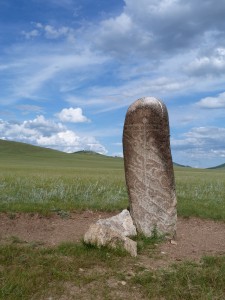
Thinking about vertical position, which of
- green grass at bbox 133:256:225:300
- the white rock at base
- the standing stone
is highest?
the standing stone

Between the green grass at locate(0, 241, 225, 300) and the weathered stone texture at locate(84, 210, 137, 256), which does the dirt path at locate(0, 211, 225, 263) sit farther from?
the green grass at locate(0, 241, 225, 300)

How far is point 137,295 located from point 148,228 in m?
4.14

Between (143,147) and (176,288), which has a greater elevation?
(143,147)

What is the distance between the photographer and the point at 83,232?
482 inches

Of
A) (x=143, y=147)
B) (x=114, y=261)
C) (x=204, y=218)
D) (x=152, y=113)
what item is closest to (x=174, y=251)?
(x=114, y=261)

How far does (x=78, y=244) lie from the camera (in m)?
10.3

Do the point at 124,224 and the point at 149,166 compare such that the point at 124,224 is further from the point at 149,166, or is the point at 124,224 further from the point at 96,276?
the point at 96,276

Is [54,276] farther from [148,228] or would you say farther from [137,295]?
[148,228]

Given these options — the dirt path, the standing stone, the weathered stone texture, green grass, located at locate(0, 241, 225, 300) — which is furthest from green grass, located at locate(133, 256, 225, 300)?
the standing stone

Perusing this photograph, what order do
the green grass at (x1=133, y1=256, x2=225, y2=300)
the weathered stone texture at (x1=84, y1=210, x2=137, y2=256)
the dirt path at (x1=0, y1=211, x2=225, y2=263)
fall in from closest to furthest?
the green grass at (x1=133, y1=256, x2=225, y2=300) → the weathered stone texture at (x1=84, y1=210, x2=137, y2=256) → the dirt path at (x1=0, y1=211, x2=225, y2=263)

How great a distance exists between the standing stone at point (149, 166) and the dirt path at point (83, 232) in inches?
31.9

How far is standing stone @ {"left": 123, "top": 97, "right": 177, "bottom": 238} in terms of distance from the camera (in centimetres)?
1139

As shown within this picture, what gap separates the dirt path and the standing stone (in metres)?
0.81

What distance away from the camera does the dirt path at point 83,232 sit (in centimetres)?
1079
